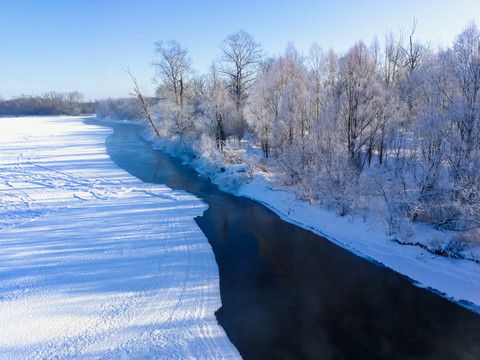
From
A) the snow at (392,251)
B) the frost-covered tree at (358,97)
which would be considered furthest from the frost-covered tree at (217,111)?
the frost-covered tree at (358,97)

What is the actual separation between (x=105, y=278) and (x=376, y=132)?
599 inches

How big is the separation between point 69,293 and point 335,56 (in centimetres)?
1771

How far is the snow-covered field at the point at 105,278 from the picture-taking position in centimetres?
615

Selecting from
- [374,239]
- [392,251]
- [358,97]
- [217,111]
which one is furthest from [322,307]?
[217,111]

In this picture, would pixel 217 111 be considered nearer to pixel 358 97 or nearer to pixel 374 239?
pixel 358 97

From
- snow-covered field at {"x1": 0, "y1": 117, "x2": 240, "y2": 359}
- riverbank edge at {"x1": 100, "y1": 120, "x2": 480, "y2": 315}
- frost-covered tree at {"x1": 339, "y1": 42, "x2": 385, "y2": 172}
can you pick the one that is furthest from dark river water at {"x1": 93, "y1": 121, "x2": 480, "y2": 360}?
frost-covered tree at {"x1": 339, "y1": 42, "x2": 385, "y2": 172}

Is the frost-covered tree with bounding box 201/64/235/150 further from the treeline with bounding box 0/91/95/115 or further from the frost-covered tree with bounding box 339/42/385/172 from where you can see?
the treeline with bounding box 0/91/95/115

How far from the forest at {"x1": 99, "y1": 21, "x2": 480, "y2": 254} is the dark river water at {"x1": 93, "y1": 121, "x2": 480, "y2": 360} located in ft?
8.99

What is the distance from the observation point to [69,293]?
25.2 ft

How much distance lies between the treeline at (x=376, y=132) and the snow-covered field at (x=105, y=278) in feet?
23.0

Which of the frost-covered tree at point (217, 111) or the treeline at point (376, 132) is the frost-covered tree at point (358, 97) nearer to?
the treeline at point (376, 132)

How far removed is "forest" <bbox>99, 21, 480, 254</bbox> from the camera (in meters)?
9.82

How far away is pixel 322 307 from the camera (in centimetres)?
754

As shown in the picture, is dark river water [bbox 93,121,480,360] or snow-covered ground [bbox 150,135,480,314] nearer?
dark river water [bbox 93,121,480,360]
